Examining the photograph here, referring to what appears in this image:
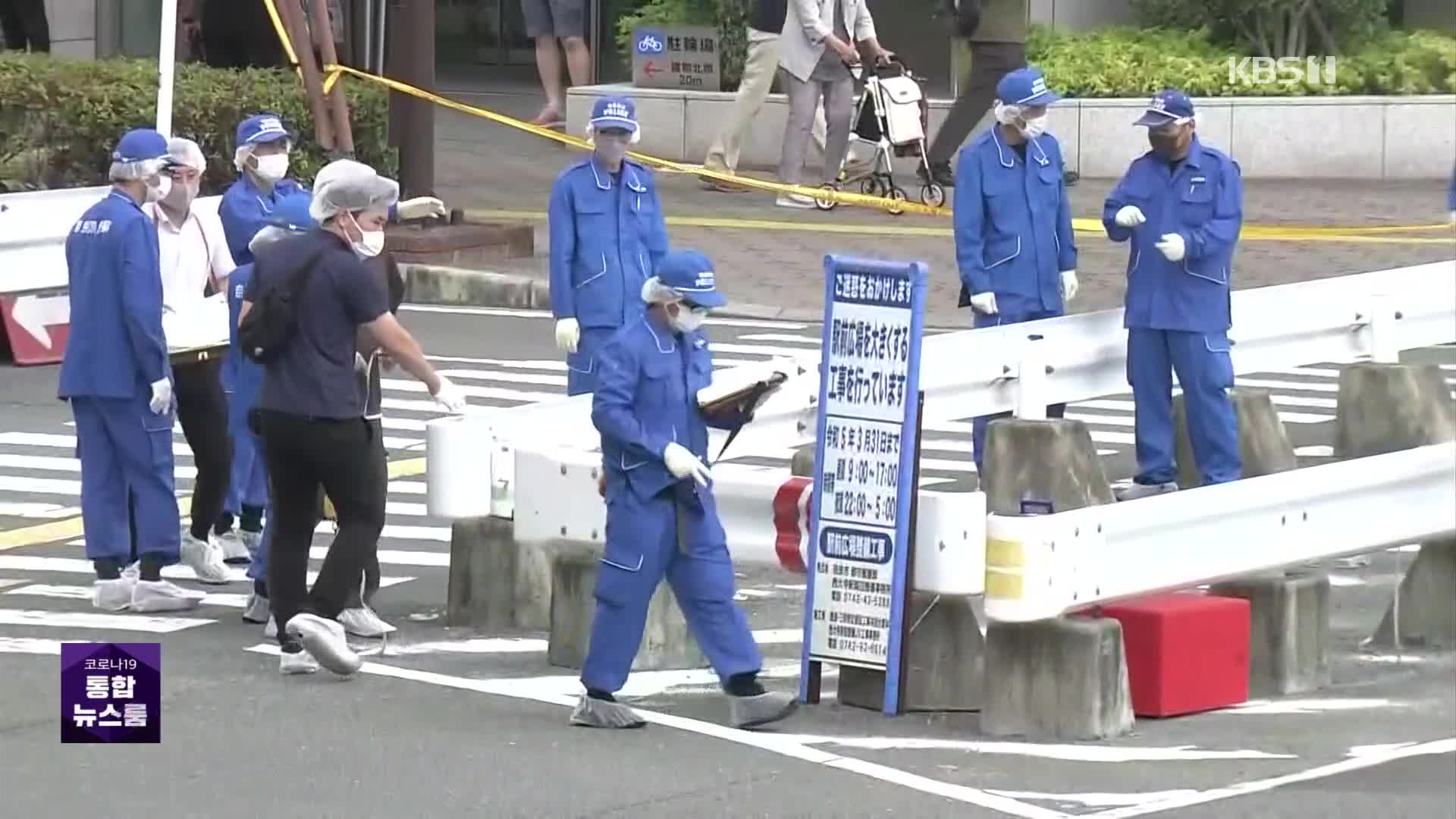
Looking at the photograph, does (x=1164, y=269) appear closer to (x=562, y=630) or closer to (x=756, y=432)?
(x=756, y=432)

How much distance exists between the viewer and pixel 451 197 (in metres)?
22.5

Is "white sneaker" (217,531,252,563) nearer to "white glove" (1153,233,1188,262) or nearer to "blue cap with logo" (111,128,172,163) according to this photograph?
"blue cap with logo" (111,128,172,163)

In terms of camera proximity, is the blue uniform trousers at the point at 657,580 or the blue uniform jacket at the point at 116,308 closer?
the blue uniform trousers at the point at 657,580

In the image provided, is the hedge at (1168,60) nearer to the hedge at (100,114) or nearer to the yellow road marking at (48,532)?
the hedge at (100,114)

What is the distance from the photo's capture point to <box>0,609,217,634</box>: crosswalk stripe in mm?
10648

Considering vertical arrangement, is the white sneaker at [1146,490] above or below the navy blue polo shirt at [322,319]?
below

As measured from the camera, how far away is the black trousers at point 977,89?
21859 millimetres

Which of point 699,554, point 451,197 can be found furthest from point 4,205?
point 699,554

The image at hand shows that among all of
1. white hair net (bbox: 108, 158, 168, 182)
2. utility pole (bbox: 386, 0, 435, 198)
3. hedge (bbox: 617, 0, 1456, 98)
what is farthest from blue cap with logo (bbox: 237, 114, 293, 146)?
hedge (bbox: 617, 0, 1456, 98)

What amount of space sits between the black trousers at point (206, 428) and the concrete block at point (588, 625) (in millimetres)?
1867

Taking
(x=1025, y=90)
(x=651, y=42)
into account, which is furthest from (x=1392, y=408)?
(x=651, y=42)

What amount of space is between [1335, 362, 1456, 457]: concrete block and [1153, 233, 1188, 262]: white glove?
127cm

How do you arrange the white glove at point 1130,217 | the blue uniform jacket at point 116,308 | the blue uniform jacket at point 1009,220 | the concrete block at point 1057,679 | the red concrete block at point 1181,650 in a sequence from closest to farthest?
the concrete block at point 1057,679 < the red concrete block at point 1181,650 < the blue uniform jacket at point 116,308 < the white glove at point 1130,217 < the blue uniform jacket at point 1009,220

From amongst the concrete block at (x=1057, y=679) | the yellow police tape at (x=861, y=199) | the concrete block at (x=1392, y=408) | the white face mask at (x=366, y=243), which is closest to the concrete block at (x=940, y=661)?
the concrete block at (x=1057, y=679)
